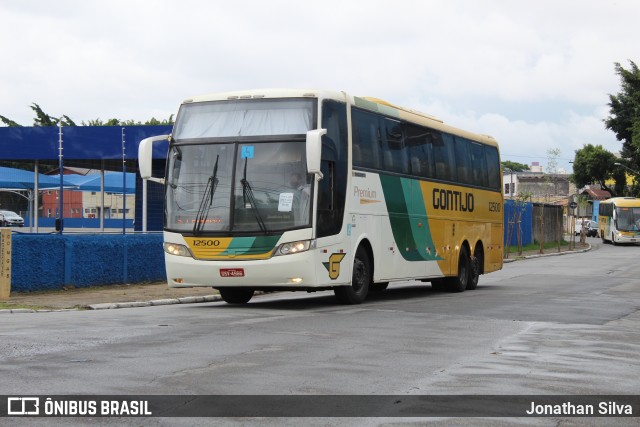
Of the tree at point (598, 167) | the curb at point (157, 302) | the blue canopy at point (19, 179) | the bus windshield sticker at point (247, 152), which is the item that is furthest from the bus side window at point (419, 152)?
the tree at point (598, 167)

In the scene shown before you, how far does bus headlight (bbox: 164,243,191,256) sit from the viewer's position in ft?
55.8

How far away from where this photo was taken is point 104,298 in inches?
797

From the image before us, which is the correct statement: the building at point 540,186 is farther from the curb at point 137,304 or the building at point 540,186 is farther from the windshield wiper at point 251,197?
the windshield wiper at point 251,197

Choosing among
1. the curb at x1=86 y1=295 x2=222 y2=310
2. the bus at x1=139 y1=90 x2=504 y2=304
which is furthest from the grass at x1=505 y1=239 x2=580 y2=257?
the bus at x1=139 y1=90 x2=504 y2=304

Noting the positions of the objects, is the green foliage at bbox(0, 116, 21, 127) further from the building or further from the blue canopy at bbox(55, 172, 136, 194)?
the building

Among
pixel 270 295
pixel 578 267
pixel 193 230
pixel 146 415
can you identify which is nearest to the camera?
pixel 146 415

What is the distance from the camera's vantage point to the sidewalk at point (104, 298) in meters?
18.2

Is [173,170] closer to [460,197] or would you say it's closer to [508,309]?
[508,309]

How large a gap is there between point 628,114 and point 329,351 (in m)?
77.9

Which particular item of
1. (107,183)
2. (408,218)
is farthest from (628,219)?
(408,218)

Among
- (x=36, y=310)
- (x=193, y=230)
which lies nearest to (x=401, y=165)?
(x=193, y=230)

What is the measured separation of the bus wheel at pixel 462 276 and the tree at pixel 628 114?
2204 inches

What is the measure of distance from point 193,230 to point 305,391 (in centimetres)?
895

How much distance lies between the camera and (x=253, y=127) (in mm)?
16969
